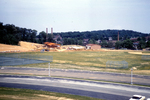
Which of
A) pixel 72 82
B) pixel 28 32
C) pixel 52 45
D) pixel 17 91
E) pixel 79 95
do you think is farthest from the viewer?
pixel 28 32

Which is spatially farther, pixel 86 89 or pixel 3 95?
pixel 86 89

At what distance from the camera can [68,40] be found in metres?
131

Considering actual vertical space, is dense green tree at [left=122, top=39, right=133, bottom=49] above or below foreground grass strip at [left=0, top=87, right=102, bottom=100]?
above

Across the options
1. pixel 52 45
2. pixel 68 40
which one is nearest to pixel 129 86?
pixel 52 45

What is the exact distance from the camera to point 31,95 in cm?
1636

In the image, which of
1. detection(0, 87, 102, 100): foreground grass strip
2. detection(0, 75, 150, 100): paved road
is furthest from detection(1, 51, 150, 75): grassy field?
detection(0, 87, 102, 100): foreground grass strip

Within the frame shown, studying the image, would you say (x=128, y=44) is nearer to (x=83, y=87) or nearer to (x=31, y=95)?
(x=83, y=87)

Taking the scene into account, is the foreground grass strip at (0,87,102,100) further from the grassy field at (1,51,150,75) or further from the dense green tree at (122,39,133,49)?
the dense green tree at (122,39,133,49)

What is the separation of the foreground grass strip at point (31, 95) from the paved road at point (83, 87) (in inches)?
46.4

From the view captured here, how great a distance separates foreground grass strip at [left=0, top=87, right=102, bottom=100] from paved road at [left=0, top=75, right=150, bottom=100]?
118cm

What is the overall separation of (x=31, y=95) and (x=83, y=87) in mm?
6757

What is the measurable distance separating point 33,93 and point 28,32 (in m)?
117

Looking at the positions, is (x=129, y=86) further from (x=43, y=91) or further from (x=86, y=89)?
(x=43, y=91)

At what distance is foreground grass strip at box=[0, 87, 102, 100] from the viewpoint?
15.5 meters
